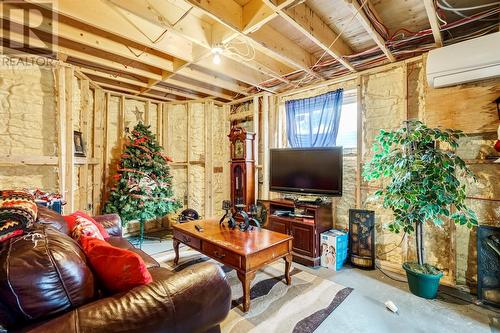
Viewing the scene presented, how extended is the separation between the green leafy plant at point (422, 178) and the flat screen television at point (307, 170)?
2.22 feet

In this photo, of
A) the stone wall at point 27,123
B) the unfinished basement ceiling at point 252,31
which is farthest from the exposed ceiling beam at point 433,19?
the stone wall at point 27,123

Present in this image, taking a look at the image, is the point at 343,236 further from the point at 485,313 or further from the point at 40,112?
the point at 40,112

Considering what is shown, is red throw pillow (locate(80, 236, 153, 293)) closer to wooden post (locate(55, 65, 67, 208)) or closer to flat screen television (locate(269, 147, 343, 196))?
wooden post (locate(55, 65, 67, 208))

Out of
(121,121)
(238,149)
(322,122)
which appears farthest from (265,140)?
(121,121)

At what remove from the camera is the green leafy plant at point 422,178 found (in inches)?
79.5

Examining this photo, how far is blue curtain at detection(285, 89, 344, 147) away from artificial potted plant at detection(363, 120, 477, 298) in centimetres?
99

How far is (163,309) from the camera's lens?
1.02m

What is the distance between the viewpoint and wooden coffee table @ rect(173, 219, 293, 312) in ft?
6.31

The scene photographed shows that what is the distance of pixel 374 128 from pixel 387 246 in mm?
1500

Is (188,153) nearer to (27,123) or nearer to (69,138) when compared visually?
(69,138)

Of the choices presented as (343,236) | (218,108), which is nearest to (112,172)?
(218,108)

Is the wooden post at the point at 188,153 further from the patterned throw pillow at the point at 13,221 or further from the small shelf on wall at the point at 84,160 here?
the patterned throw pillow at the point at 13,221

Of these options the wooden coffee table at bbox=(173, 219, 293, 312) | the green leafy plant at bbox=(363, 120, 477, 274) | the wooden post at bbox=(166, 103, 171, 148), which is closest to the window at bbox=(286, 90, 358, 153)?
the green leafy plant at bbox=(363, 120, 477, 274)

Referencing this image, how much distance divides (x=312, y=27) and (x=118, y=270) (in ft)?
8.16
